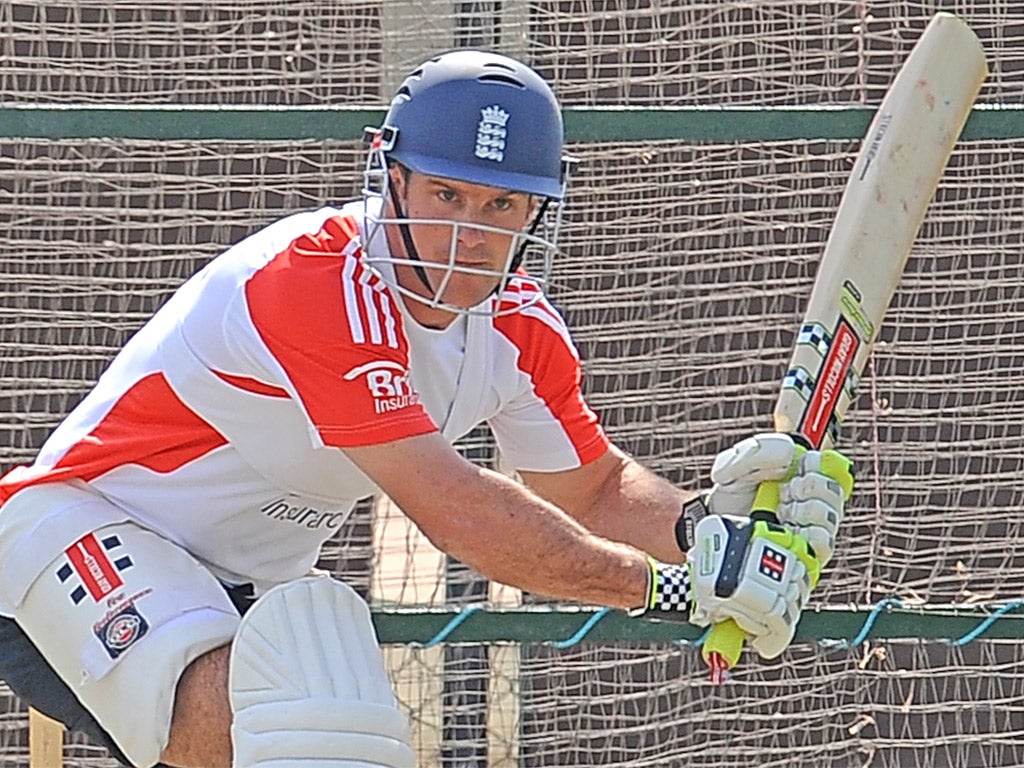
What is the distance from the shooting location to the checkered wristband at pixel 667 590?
3.44 meters

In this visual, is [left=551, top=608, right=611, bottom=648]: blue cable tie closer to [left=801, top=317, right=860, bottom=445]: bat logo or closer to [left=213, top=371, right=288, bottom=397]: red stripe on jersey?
[left=801, top=317, right=860, bottom=445]: bat logo

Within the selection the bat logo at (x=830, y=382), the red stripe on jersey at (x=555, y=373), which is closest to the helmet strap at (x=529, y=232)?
the red stripe on jersey at (x=555, y=373)

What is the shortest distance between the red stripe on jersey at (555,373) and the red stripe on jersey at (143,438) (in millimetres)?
523

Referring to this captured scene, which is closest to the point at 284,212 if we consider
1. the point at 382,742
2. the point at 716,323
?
the point at 716,323

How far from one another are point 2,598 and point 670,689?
2002 millimetres

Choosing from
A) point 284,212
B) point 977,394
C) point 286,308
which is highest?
point 286,308

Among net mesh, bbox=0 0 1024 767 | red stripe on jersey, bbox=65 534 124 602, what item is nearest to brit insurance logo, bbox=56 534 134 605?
red stripe on jersey, bbox=65 534 124 602

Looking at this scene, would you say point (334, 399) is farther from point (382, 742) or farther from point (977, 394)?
point (977, 394)

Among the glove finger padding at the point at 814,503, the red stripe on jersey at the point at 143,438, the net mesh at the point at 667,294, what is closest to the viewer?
the glove finger padding at the point at 814,503

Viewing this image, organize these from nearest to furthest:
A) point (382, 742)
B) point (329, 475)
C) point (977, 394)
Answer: point (382, 742)
point (329, 475)
point (977, 394)

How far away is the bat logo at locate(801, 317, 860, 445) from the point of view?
11.7 feet

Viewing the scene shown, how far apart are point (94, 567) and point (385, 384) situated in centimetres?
57

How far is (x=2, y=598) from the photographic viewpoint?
3588 millimetres

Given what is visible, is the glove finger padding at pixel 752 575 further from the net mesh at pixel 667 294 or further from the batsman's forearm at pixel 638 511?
the net mesh at pixel 667 294
